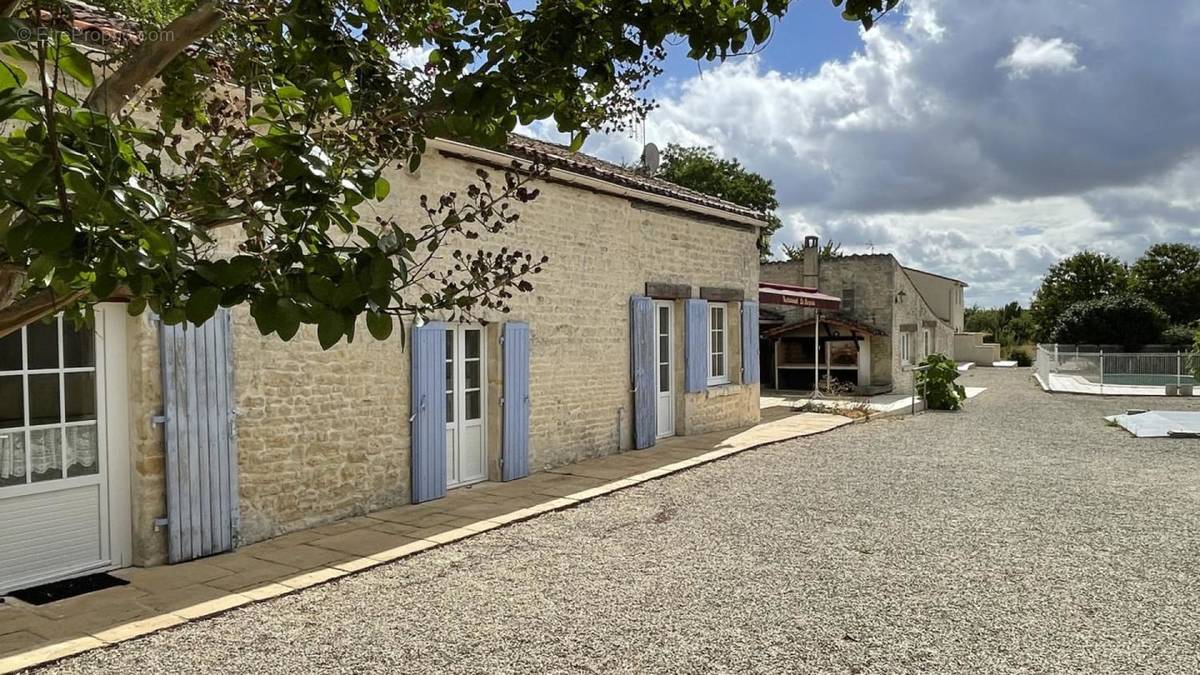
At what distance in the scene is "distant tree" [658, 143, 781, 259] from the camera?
3281cm

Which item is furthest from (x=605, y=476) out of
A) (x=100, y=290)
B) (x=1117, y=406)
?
(x=1117, y=406)

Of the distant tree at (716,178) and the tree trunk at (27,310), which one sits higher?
the distant tree at (716,178)

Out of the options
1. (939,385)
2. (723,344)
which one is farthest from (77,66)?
(939,385)

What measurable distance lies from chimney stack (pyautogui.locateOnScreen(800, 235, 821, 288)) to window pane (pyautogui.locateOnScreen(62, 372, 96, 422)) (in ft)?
62.5

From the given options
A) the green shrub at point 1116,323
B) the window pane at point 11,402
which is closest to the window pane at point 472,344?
the window pane at point 11,402

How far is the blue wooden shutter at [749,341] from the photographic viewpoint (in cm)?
1297

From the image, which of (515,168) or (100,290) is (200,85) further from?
(100,290)

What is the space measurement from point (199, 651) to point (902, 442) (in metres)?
10.4

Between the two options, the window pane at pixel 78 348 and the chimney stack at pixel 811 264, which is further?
the chimney stack at pixel 811 264

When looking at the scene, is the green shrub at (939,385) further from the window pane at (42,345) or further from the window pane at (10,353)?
the window pane at (10,353)

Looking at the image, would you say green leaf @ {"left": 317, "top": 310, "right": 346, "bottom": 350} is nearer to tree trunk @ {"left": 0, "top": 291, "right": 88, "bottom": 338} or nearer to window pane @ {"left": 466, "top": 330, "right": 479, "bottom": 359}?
tree trunk @ {"left": 0, "top": 291, "right": 88, "bottom": 338}

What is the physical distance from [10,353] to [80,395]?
50 centimetres

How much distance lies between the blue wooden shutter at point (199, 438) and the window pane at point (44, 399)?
612 mm

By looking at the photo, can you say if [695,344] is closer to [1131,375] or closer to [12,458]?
[12,458]
